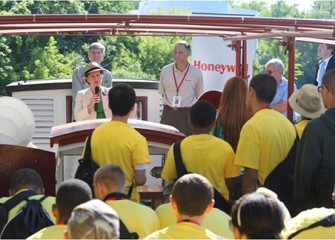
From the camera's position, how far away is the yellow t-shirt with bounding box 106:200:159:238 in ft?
16.7

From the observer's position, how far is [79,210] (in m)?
3.79

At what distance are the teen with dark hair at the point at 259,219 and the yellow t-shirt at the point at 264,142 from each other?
2.20m

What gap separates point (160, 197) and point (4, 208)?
2121mm

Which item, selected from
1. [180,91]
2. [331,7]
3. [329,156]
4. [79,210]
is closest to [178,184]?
[79,210]

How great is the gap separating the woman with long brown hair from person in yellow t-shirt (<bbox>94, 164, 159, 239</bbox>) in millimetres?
1911

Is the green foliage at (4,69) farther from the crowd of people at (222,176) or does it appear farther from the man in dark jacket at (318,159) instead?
the man in dark jacket at (318,159)

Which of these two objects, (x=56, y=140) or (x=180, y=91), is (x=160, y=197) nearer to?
(x=56, y=140)

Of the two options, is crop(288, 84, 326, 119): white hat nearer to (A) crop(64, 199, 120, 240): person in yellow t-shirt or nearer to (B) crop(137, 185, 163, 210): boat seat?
(B) crop(137, 185, 163, 210): boat seat

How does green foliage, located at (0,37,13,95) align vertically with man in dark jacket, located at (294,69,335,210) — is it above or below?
below

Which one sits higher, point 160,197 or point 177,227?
point 177,227

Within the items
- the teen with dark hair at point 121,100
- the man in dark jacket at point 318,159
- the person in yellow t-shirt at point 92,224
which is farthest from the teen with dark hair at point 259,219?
the teen with dark hair at point 121,100

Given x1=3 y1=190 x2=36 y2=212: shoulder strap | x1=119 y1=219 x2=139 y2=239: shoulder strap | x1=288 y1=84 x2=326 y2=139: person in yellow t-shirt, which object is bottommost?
x1=119 y1=219 x2=139 y2=239: shoulder strap

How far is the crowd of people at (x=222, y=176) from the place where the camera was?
4203 mm

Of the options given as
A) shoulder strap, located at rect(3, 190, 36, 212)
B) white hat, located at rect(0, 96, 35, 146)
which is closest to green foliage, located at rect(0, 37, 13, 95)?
white hat, located at rect(0, 96, 35, 146)
